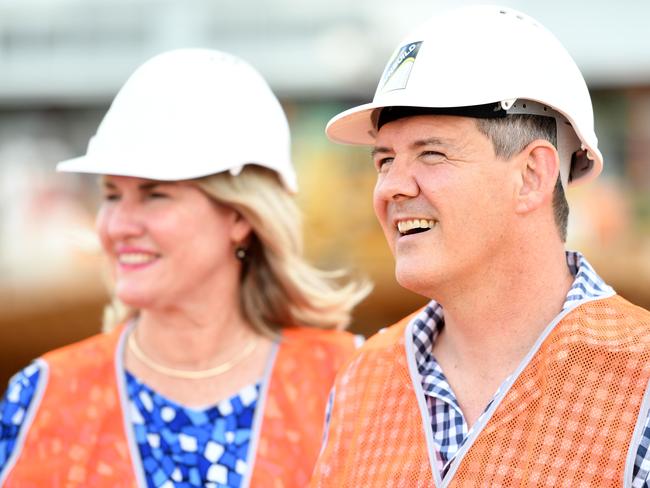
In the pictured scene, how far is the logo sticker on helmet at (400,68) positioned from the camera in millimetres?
2727

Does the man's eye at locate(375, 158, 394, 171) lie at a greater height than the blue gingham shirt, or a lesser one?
greater

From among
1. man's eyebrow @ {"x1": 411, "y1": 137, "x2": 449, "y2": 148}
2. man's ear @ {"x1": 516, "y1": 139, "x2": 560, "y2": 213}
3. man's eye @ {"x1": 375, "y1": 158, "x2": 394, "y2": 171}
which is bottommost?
man's ear @ {"x1": 516, "y1": 139, "x2": 560, "y2": 213}

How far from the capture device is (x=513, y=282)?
2.66 metres

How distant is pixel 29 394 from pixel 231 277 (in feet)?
2.88

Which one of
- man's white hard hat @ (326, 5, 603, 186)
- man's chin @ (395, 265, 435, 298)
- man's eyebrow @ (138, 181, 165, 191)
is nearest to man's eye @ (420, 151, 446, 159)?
man's white hard hat @ (326, 5, 603, 186)

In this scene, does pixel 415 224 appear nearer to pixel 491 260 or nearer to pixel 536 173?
pixel 491 260

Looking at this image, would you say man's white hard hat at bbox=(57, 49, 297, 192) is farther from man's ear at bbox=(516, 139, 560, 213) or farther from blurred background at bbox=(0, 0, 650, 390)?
blurred background at bbox=(0, 0, 650, 390)

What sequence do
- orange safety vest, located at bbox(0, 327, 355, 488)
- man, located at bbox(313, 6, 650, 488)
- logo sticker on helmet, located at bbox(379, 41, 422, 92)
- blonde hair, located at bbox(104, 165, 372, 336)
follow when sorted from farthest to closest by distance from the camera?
blonde hair, located at bbox(104, 165, 372, 336) < orange safety vest, located at bbox(0, 327, 355, 488) < logo sticker on helmet, located at bbox(379, 41, 422, 92) < man, located at bbox(313, 6, 650, 488)

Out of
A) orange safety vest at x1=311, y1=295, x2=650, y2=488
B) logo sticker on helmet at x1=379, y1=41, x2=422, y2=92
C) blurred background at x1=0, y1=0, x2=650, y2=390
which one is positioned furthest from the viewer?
blurred background at x1=0, y1=0, x2=650, y2=390

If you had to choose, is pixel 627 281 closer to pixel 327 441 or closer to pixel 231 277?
pixel 231 277

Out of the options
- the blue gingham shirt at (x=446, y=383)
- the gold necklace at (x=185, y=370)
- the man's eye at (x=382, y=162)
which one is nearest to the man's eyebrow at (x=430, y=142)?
the man's eye at (x=382, y=162)

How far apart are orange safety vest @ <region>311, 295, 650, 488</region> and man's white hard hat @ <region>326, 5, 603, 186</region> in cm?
47

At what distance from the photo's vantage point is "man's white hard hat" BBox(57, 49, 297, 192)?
12.6 ft

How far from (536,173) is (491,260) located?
0.25 m
